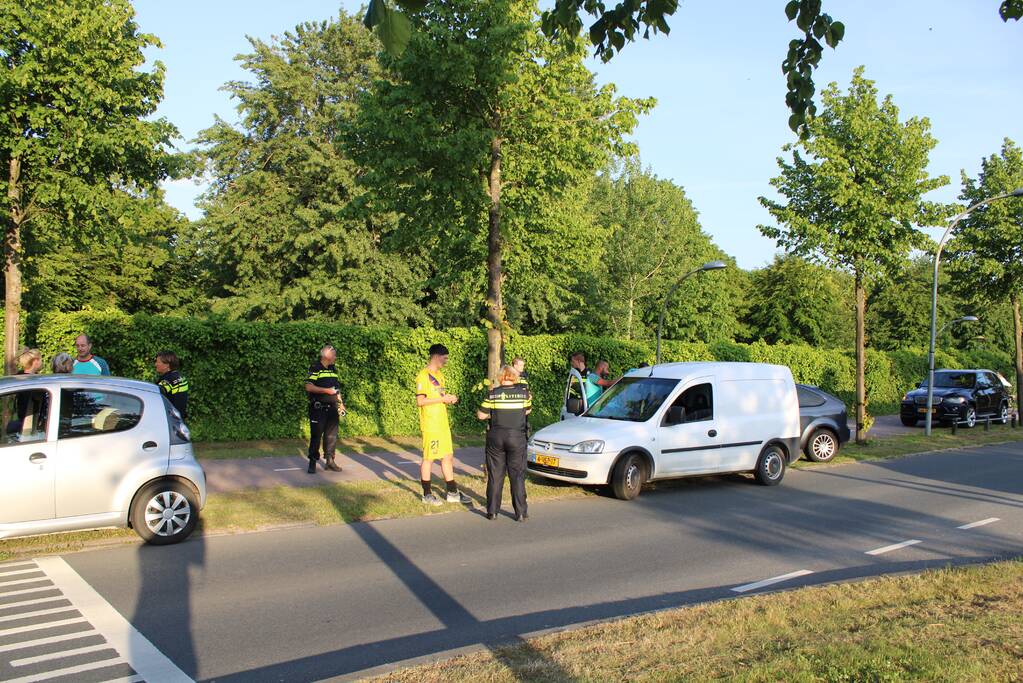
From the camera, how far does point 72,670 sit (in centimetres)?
502

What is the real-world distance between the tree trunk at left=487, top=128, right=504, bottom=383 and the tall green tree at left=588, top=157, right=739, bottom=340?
31.2 metres

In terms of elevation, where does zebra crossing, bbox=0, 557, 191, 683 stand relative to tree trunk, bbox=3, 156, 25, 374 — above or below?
below

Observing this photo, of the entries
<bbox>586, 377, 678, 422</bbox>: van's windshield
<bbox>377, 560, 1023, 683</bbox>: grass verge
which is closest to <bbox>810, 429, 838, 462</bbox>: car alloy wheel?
<bbox>586, 377, 678, 422</bbox>: van's windshield

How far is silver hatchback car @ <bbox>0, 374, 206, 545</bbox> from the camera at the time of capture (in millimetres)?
7668

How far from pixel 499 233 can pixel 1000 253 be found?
67.1 ft

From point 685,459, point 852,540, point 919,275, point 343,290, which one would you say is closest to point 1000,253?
point 685,459

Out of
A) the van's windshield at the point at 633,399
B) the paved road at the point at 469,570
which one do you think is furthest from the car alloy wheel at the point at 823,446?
the van's windshield at the point at 633,399

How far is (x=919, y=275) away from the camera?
223 feet

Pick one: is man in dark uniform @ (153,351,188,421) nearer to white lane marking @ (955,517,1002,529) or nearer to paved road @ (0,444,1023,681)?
paved road @ (0,444,1023,681)

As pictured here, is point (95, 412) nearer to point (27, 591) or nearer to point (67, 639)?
point (27, 591)

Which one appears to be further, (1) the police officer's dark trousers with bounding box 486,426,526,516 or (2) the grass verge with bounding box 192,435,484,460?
(2) the grass verge with bounding box 192,435,484,460

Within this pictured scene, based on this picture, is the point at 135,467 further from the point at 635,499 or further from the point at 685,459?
the point at 685,459

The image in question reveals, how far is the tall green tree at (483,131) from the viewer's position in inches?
480

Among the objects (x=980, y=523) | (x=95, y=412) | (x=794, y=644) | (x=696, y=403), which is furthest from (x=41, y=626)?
(x=980, y=523)
